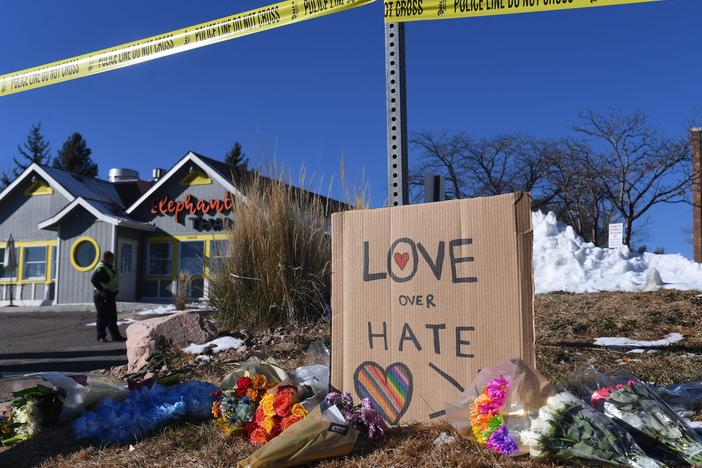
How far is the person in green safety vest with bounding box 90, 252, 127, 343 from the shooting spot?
9.27 meters

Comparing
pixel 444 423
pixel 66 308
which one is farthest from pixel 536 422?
pixel 66 308

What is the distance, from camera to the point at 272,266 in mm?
6504

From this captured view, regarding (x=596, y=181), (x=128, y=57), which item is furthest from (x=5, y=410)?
(x=596, y=181)

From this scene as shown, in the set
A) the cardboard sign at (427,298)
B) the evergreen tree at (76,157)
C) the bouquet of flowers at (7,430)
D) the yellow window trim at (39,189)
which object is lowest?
the bouquet of flowers at (7,430)

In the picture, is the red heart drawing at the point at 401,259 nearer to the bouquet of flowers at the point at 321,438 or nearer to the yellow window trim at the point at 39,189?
the bouquet of flowers at the point at 321,438

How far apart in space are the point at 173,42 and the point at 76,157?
177 feet

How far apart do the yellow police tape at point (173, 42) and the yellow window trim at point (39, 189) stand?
62.4 feet

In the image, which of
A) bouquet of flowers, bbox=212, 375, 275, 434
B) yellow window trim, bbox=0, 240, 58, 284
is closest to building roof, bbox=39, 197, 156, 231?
yellow window trim, bbox=0, 240, 58, 284

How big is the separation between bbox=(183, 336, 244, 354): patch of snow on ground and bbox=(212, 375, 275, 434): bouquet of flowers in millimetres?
2379

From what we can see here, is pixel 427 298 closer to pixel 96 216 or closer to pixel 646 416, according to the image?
pixel 646 416

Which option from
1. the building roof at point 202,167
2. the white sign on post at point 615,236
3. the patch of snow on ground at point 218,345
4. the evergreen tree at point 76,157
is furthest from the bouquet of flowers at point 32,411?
the evergreen tree at point 76,157

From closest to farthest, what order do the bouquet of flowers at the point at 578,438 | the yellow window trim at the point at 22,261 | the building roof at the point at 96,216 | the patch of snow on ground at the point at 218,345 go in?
the bouquet of flowers at the point at 578,438 → the patch of snow on ground at the point at 218,345 → the building roof at the point at 96,216 → the yellow window trim at the point at 22,261

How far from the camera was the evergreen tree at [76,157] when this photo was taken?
53.4 m

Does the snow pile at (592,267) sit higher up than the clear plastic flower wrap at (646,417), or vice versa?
the snow pile at (592,267)
